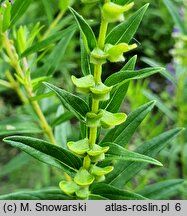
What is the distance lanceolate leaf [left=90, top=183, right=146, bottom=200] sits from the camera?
761 millimetres

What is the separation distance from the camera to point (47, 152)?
0.75 m

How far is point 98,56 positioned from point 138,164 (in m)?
0.33

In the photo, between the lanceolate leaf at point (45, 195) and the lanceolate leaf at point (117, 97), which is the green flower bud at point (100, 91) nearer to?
the lanceolate leaf at point (117, 97)

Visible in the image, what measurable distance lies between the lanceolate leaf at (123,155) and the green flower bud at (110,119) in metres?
0.05

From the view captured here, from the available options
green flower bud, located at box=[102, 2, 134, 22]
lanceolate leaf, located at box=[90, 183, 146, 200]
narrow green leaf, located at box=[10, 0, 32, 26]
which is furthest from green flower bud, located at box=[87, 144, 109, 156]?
narrow green leaf, located at box=[10, 0, 32, 26]

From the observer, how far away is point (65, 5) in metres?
1.19

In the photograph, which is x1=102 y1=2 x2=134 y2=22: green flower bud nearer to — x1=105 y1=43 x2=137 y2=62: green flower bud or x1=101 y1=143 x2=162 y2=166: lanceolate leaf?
x1=105 y1=43 x2=137 y2=62: green flower bud

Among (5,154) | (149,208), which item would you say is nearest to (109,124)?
(149,208)

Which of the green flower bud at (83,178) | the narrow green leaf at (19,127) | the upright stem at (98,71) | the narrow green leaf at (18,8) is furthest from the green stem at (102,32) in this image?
the narrow green leaf at (19,127)

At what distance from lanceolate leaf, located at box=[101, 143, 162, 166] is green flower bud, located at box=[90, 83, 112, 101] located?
10cm

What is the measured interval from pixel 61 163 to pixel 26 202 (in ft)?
0.33

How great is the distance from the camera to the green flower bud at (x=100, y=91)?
64cm

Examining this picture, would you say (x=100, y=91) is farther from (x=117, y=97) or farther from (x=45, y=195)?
(x=45, y=195)

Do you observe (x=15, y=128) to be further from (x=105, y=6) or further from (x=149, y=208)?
(x=105, y=6)
